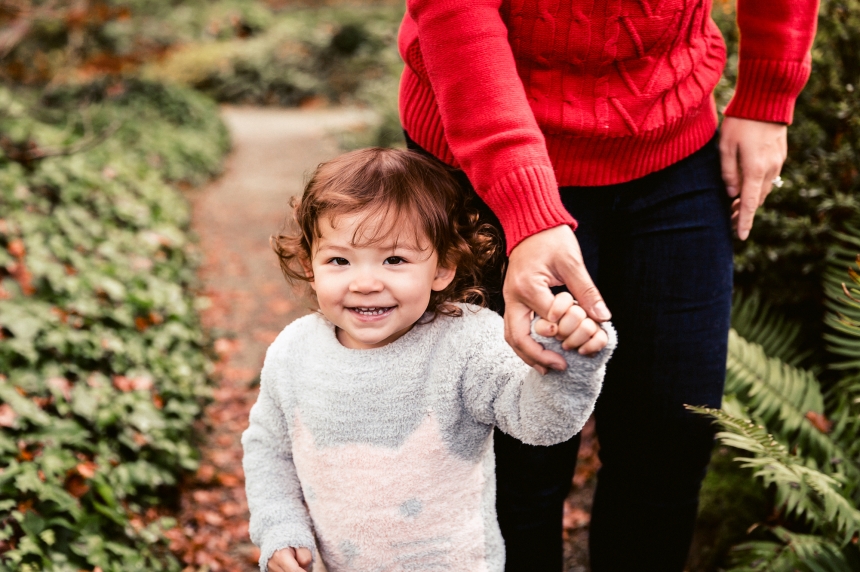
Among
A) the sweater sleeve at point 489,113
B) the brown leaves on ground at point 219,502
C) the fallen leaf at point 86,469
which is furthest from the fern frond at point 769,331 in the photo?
the fallen leaf at point 86,469

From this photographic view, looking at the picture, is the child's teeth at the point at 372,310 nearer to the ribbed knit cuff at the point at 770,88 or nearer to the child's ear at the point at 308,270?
the child's ear at the point at 308,270

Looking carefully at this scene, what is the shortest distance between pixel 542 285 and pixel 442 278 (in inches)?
19.1

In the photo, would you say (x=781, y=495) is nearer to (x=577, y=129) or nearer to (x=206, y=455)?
(x=577, y=129)

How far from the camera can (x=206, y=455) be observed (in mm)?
3637

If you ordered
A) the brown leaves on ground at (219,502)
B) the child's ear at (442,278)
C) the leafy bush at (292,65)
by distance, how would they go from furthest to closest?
the leafy bush at (292,65)
the brown leaves on ground at (219,502)
the child's ear at (442,278)

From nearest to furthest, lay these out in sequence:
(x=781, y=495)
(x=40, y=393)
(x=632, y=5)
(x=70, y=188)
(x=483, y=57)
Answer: (x=483, y=57) < (x=632, y=5) < (x=781, y=495) < (x=40, y=393) < (x=70, y=188)

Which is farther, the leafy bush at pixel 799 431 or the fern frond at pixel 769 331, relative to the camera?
the fern frond at pixel 769 331

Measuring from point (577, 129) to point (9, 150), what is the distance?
16.9ft

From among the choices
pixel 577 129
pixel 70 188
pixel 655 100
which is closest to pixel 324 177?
pixel 577 129

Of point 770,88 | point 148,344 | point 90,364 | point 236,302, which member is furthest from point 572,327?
point 236,302

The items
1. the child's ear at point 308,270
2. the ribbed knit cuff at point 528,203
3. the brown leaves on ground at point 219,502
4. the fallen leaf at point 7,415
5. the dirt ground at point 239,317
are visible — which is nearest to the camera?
the ribbed knit cuff at point 528,203

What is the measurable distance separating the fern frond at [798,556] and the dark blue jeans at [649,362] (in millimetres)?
504

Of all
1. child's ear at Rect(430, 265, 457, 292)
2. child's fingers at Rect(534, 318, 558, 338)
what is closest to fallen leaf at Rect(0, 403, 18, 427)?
child's ear at Rect(430, 265, 457, 292)

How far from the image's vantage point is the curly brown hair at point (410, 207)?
4.79ft
